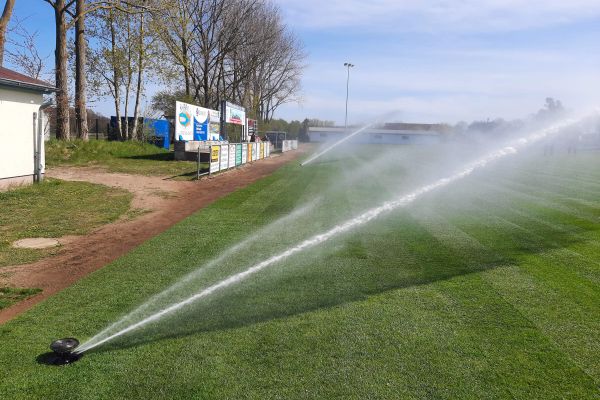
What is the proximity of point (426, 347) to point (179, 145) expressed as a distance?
26.8 metres

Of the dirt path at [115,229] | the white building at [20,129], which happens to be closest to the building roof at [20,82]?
the white building at [20,129]

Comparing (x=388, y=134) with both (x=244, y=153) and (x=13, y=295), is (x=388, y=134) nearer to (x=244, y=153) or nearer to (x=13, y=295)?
(x=244, y=153)

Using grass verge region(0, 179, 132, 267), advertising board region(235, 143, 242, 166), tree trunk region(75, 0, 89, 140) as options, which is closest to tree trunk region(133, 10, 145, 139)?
tree trunk region(75, 0, 89, 140)

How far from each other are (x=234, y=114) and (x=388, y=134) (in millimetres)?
62289

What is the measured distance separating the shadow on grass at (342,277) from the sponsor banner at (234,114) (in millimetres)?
27508

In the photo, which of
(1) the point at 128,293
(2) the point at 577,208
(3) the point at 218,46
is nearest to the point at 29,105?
(1) the point at 128,293

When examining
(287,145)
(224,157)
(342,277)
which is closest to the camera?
(342,277)

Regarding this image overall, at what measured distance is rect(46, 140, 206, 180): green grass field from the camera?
944 inches

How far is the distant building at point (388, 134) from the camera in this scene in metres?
90.8

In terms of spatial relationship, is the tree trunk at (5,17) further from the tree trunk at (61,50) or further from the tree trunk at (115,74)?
the tree trunk at (115,74)

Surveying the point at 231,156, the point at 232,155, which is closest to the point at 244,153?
the point at 232,155

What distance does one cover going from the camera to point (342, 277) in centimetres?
760

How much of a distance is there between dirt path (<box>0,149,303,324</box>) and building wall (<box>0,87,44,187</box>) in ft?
10.3

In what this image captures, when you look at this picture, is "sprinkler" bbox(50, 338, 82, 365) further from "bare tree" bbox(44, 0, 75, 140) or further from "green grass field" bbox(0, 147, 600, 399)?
"bare tree" bbox(44, 0, 75, 140)
